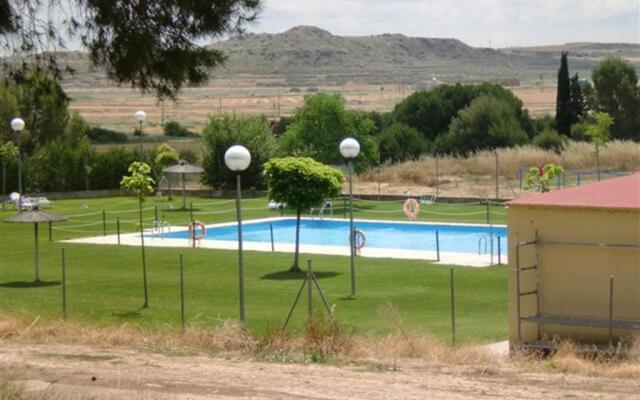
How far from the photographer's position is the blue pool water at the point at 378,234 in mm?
39072

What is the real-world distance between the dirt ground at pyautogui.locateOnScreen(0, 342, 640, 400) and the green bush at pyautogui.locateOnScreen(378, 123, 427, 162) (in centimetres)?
5274

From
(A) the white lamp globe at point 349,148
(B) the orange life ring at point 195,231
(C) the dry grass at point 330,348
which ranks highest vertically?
(A) the white lamp globe at point 349,148

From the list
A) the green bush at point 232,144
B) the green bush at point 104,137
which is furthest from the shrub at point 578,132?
the green bush at point 104,137

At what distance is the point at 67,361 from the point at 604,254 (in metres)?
7.94

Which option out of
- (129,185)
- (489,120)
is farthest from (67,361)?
(489,120)

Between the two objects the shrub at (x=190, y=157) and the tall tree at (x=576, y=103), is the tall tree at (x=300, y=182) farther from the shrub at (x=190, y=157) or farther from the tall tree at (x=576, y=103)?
the tall tree at (x=576, y=103)

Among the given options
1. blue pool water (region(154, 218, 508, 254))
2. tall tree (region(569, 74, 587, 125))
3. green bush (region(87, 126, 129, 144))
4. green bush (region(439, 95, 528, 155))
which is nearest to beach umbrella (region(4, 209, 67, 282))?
blue pool water (region(154, 218, 508, 254))

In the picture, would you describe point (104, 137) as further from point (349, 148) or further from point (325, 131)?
point (349, 148)

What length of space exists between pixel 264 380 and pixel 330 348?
2.86m

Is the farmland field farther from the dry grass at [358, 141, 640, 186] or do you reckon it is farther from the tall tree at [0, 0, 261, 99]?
the tall tree at [0, 0, 261, 99]

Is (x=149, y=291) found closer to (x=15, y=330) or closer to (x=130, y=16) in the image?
(x=15, y=330)

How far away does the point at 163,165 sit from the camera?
196 feet

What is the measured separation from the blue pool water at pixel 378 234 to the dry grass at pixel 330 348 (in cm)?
1944

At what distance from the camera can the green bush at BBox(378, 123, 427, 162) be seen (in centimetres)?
6944
